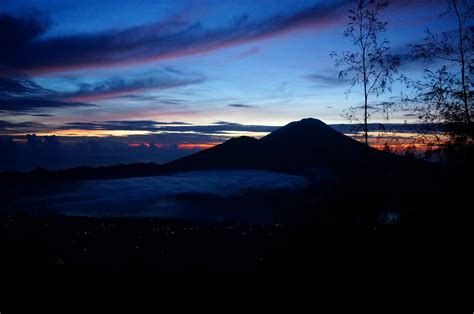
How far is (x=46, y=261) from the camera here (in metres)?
11.2

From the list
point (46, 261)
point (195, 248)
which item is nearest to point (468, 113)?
point (195, 248)

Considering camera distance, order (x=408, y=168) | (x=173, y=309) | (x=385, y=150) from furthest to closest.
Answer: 1. (x=408, y=168)
2. (x=385, y=150)
3. (x=173, y=309)

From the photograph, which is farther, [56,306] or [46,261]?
[46,261]

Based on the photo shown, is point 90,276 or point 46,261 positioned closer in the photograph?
point 90,276

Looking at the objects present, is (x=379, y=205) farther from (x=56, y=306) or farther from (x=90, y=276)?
(x=56, y=306)

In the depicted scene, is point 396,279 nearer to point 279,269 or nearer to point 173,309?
point 279,269

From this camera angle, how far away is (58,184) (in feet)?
590

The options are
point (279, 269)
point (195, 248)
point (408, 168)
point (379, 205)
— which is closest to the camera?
point (279, 269)

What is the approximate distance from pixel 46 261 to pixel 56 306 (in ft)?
14.8

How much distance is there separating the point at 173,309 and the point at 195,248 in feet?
21.4

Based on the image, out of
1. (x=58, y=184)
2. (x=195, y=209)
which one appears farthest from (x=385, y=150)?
(x=58, y=184)

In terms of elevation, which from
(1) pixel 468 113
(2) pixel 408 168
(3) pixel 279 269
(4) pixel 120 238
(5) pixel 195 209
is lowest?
(5) pixel 195 209

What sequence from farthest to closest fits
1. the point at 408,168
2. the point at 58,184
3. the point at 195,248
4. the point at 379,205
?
the point at 58,184, the point at 408,168, the point at 379,205, the point at 195,248

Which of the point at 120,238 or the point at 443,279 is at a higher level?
the point at 443,279
